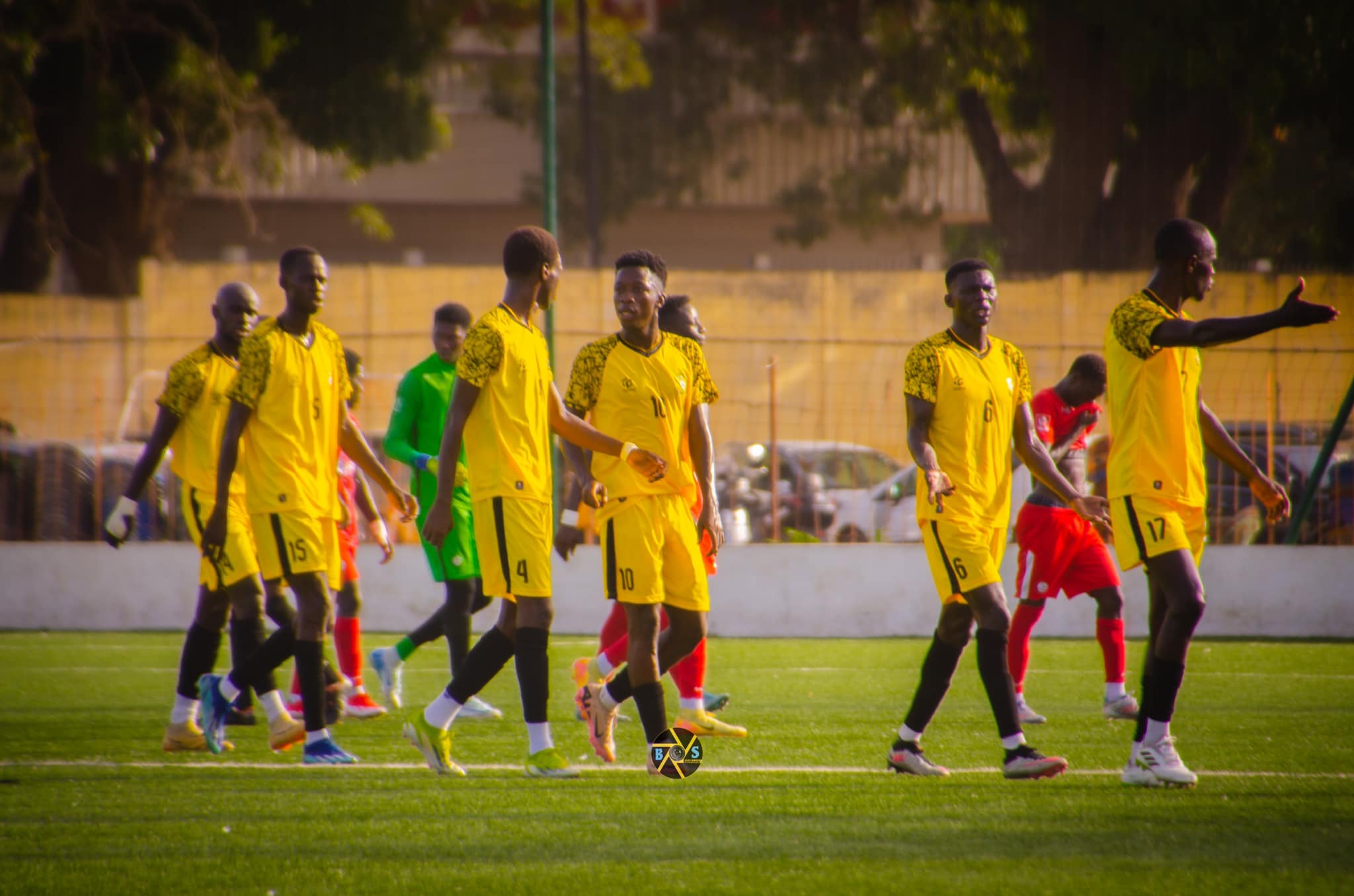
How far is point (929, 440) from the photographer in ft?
20.5

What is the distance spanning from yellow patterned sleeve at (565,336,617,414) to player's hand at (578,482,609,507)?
341 mm

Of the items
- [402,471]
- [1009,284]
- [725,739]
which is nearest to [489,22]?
[1009,284]

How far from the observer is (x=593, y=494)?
6.17 metres

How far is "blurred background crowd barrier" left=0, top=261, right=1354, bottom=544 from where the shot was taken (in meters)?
13.3

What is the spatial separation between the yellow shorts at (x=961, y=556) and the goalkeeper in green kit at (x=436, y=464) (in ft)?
9.49

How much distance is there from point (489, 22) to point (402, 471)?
14.2m

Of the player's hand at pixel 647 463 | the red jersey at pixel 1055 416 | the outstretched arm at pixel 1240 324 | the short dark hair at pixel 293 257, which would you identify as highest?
the short dark hair at pixel 293 257

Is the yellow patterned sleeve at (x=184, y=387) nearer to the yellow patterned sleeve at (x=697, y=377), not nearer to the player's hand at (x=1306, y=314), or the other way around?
the yellow patterned sleeve at (x=697, y=377)

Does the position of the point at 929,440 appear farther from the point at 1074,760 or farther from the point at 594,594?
the point at 594,594

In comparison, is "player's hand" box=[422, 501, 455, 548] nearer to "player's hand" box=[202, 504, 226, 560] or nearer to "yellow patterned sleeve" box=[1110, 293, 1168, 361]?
"player's hand" box=[202, 504, 226, 560]

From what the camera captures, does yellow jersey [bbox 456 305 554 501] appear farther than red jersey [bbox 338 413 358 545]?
No

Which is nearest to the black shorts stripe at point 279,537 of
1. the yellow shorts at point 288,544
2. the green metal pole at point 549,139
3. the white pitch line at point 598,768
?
the yellow shorts at point 288,544

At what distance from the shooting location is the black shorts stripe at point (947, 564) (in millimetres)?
6090

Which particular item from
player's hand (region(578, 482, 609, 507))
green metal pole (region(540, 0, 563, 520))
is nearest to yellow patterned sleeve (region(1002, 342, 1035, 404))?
player's hand (region(578, 482, 609, 507))
